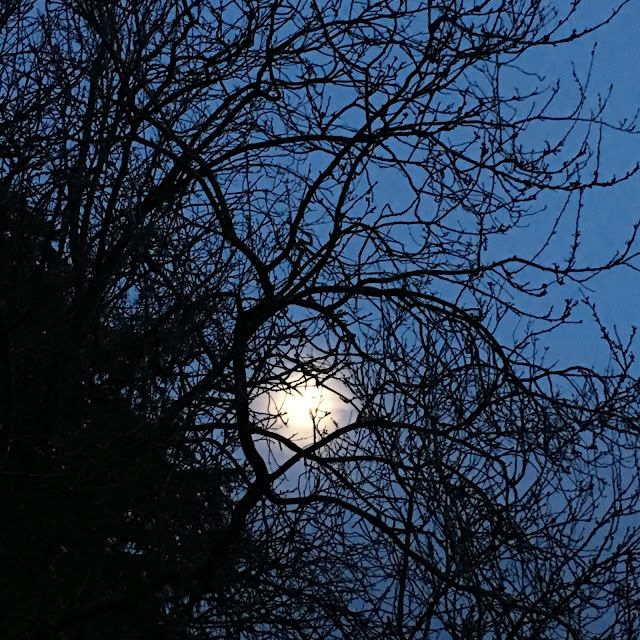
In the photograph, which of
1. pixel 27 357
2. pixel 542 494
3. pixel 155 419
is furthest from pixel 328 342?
pixel 27 357

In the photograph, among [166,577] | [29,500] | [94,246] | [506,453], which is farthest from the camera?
[94,246]

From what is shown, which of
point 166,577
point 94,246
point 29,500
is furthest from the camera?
point 94,246

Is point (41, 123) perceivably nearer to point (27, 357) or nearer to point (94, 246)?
point (94, 246)

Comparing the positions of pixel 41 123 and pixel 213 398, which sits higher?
pixel 41 123

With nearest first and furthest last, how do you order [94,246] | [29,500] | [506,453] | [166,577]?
[506,453] < [166,577] < [29,500] < [94,246]

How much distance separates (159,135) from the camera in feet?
18.9

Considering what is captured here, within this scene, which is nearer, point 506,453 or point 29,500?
point 506,453

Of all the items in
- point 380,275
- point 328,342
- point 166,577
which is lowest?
point 166,577

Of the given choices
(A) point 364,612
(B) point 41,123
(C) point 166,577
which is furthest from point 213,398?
(B) point 41,123

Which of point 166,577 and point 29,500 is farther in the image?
point 29,500

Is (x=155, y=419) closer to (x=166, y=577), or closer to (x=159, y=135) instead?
(x=166, y=577)

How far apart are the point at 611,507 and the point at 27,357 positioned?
173 inches

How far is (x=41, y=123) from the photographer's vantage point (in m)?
6.21

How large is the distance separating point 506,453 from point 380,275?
1.56 m
